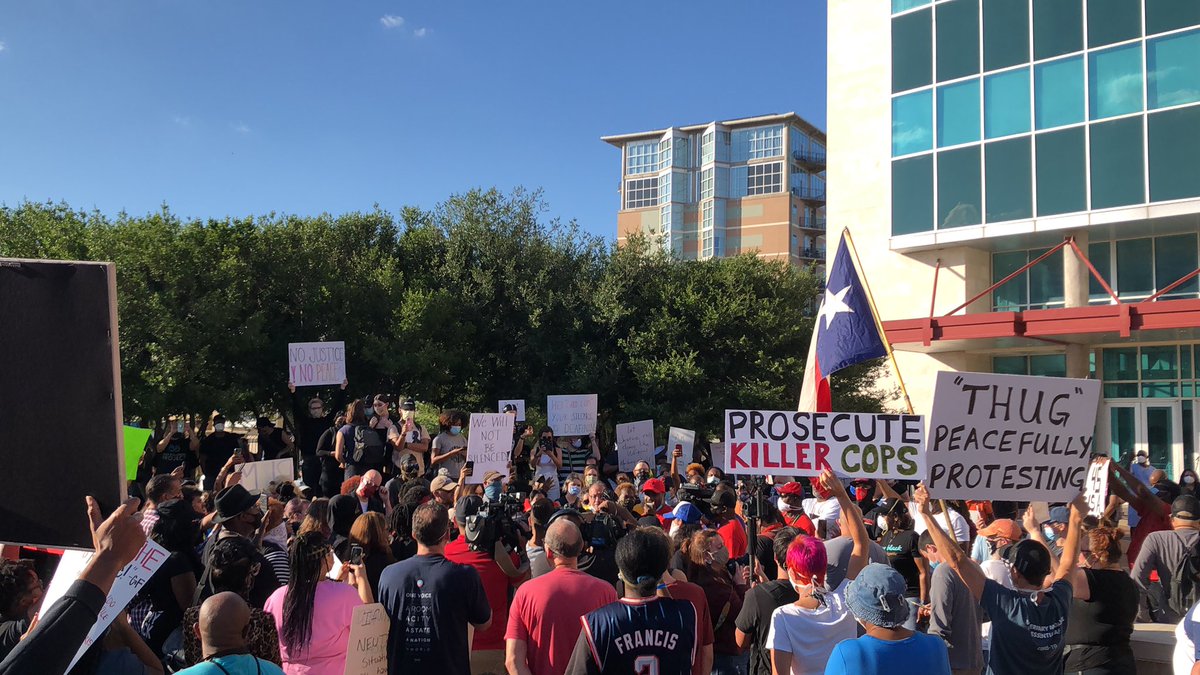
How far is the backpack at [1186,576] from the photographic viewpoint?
7.02 m

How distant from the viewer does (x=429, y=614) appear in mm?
4613

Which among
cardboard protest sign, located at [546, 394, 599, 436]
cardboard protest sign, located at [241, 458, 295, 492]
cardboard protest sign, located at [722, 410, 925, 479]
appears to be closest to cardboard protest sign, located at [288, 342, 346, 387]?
cardboard protest sign, located at [241, 458, 295, 492]

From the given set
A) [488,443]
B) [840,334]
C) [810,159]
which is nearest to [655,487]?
[488,443]

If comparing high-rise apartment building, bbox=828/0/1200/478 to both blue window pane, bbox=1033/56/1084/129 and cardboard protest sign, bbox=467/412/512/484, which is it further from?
cardboard protest sign, bbox=467/412/512/484

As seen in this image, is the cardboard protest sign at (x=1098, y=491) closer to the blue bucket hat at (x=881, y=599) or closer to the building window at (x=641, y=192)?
the blue bucket hat at (x=881, y=599)

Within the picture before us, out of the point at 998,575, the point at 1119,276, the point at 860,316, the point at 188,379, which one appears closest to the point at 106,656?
the point at 998,575

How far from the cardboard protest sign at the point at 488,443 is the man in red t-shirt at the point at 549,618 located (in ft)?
20.1

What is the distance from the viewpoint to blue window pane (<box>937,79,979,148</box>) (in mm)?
27750

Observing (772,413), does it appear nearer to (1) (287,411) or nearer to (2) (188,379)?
(2) (188,379)

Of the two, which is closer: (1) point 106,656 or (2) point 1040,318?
(1) point 106,656

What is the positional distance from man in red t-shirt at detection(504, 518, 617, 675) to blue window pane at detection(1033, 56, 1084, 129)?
26375 millimetres

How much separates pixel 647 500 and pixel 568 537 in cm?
454

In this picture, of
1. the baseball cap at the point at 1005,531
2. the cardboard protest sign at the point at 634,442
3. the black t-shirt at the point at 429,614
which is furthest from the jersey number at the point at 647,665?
the cardboard protest sign at the point at 634,442

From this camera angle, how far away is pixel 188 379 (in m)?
21.6
